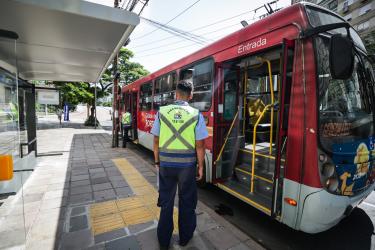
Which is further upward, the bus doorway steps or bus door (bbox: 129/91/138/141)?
bus door (bbox: 129/91/138/141)

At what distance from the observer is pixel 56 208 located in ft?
12.4

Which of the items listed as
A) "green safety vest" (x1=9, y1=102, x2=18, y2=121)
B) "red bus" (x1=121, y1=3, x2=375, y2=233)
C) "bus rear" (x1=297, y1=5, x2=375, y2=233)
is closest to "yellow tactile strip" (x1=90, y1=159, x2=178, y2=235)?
"red bus" (x1=121, y1=3, x2=375, y2=233)

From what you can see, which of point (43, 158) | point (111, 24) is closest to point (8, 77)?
point (111, 24)

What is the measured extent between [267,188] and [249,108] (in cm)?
241

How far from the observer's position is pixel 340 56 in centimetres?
233

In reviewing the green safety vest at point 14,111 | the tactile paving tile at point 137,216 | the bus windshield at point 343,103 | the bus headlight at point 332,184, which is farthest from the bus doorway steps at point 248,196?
the green safety vest at point 14,111

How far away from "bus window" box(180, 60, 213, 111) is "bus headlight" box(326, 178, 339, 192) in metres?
Result: 2.35

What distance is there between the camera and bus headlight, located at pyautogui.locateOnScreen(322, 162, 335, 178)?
8.11ft

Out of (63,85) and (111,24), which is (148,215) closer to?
(111,24)

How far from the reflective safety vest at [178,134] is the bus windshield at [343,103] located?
144 centimetres

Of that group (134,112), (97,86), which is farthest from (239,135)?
(97,86)

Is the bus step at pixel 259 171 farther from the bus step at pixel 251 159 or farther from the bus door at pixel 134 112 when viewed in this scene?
the bus door at pixel 134 112

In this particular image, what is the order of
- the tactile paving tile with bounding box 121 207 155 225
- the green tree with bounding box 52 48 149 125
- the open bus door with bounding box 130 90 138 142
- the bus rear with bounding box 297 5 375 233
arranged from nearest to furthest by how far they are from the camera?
the bus rear with bounding box 297 5 375 233 → the tactile paving tile with bounding box 121 207 155 225 → the open bus door with bounding box 130 90 138 142 → the green tree with bounding box 52 48 149 125

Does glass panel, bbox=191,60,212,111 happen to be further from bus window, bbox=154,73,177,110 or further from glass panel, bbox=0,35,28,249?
glass panel, bbox=0,35,28,249
